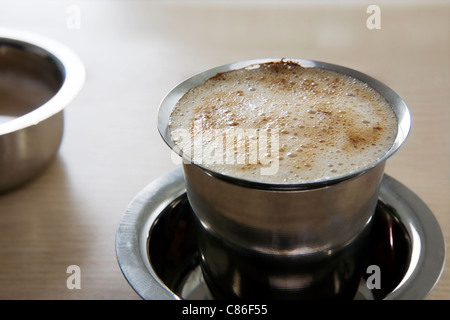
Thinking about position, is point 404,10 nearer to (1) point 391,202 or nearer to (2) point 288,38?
(2) point 288,38

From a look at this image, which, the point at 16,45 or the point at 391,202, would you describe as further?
the point at 16,45

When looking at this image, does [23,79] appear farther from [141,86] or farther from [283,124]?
[283,124]

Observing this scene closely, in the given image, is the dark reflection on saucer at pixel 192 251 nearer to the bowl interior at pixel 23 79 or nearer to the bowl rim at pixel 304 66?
the bowl rim at pixel 304 66

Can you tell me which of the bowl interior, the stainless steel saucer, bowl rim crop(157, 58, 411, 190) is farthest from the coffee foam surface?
the bowl interior

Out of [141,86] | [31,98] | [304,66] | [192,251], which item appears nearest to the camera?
[304,66]

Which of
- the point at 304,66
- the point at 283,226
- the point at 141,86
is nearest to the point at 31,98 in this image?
the point at 141,86

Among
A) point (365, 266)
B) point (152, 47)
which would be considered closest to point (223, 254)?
point (365, 266)
